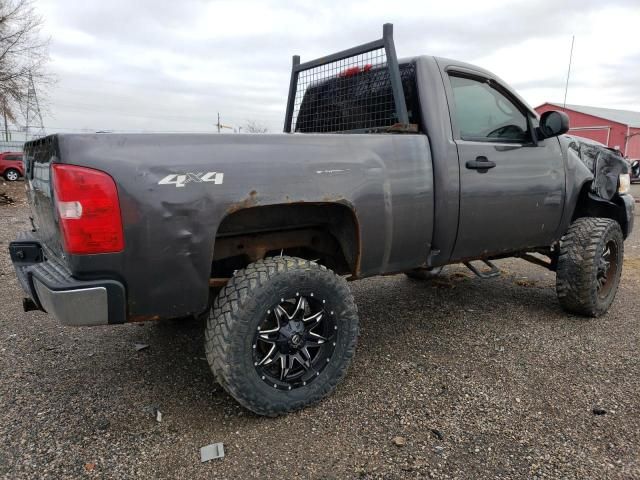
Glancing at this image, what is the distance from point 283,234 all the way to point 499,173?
162 cm

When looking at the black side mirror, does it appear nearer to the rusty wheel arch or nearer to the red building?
the rusty wheel arch

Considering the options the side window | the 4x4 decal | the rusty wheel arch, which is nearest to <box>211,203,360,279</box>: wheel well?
the rusty wheel arch

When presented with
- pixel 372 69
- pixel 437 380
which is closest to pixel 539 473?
pixel 437 380

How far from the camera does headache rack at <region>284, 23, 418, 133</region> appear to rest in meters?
3.21

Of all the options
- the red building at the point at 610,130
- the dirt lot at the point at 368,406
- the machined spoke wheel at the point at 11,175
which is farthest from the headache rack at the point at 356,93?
the red building at the point at 610,130

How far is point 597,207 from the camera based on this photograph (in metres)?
4.38

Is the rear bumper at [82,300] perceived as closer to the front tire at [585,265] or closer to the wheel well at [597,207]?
the front tire at [585,265]

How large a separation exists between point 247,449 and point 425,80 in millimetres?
2470

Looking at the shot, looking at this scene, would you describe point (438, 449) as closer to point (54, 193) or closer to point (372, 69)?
point (54, 193)

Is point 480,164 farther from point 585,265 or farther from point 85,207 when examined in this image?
point 85,207

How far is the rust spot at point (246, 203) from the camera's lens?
2.33 metres

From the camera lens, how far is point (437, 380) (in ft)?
9.99

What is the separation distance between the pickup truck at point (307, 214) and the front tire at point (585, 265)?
13 mm

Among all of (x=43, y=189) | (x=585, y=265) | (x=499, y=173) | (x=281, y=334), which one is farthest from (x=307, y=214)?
(x=585, y=265)
